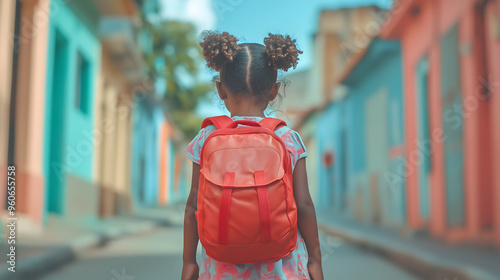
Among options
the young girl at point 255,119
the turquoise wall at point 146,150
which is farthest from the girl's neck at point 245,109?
the turquoise wall at point 146,150

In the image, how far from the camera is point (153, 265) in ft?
20.1

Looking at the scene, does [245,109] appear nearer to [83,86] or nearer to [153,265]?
[153,265]

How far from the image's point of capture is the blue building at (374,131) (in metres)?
12.1

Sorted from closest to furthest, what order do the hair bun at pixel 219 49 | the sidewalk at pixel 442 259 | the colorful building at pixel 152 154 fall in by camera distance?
the hair bun at pixel 219 49
the sidewalk at pixel 442 259
the colorful building at pixel 152 154

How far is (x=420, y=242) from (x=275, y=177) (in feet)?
22.6

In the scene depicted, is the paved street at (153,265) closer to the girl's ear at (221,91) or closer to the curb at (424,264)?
the curb at (424,264)

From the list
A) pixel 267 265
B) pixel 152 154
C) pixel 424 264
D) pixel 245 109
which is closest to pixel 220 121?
pixel 245 109

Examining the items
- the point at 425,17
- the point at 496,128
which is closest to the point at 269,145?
the point at 496,128

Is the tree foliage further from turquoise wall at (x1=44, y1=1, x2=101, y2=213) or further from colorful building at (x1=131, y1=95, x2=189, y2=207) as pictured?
turquoise wall at (x1=44, y1=1, x2=101, y2=213)

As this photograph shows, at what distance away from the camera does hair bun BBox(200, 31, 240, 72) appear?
1973mm

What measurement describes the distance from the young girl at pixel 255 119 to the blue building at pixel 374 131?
986cm

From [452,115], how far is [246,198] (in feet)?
23.8

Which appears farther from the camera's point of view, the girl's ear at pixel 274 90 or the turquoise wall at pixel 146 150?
the turquoise wall at pixel 146 150

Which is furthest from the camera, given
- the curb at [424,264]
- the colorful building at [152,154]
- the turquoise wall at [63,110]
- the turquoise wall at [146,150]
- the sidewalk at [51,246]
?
the colorful building at [152,154]
